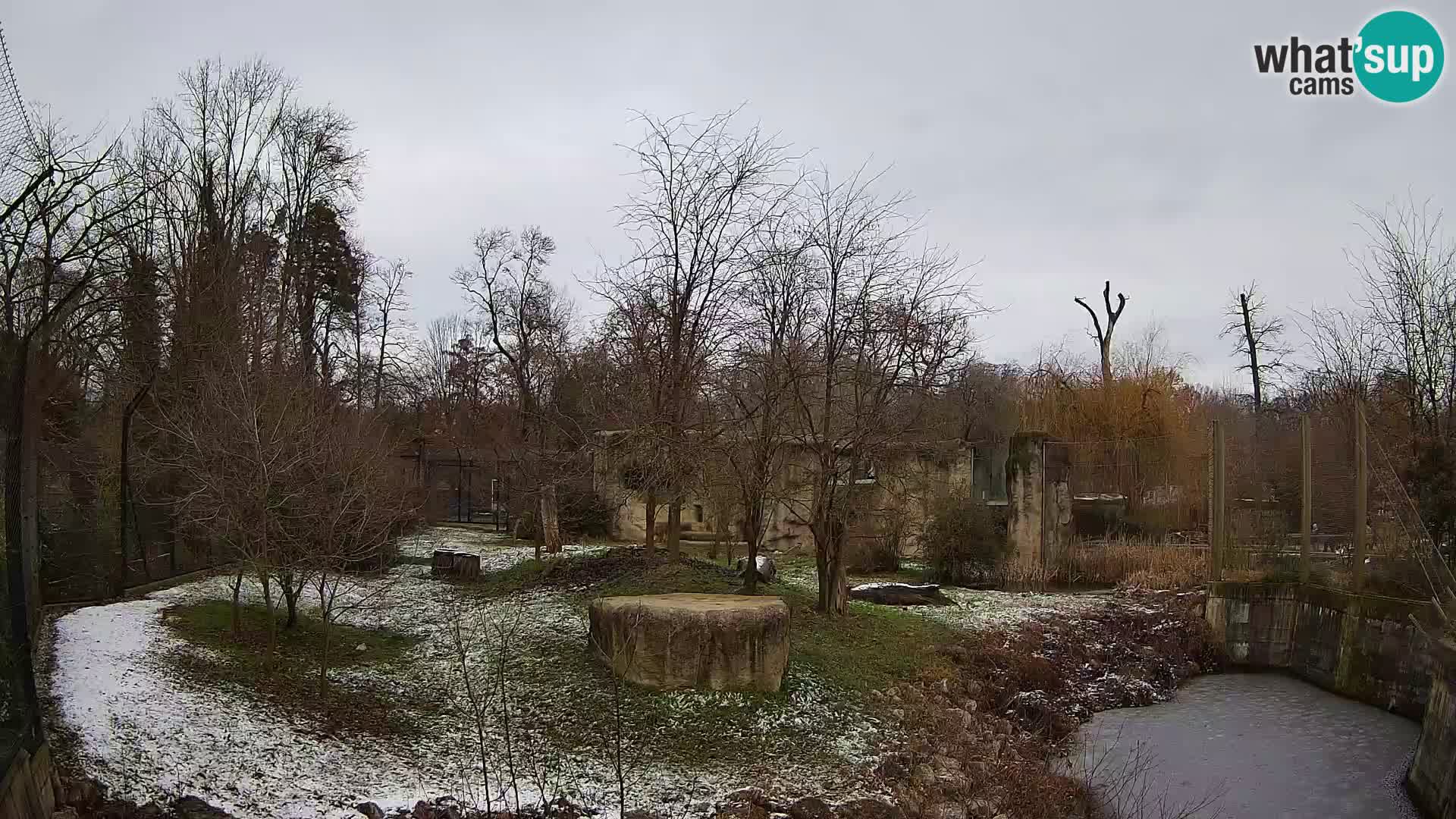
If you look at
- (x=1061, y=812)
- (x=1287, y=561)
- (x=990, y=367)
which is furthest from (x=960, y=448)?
(x=1061, y=812)

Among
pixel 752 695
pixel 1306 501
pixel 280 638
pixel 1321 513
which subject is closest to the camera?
pixel 752 695

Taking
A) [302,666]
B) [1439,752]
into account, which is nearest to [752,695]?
[302,666]

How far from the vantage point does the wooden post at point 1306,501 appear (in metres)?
13.2

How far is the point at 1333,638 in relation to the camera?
12.6m

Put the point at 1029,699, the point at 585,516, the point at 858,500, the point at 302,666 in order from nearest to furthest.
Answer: the point at 302,666, the point at 1029,699, the point at 858,500, the point at 585,516

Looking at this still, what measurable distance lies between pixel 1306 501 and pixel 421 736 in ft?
37.7

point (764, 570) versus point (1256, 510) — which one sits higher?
point (1256, 510)

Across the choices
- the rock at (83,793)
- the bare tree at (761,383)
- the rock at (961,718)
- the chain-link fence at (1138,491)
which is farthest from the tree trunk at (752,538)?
the chain-link fence at (1138,491)

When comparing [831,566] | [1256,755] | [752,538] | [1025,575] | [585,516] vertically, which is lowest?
[1256,755]

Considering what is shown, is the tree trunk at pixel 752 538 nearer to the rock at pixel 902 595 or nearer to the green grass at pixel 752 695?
the green grass at pixel 752 695

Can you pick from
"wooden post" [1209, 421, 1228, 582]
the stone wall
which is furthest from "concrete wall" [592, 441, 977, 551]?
the stone wall

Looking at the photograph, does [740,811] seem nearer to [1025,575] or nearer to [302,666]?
[302,666]

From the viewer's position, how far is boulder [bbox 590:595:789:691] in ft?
28.3

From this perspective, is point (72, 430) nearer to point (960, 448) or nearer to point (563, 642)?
point (563, 642)
